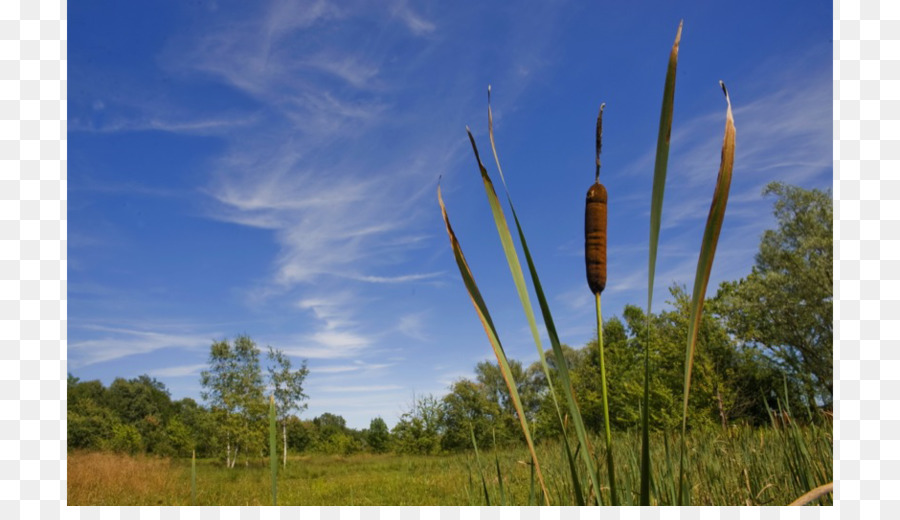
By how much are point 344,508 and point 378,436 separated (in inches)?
678

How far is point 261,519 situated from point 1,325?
1.24 m

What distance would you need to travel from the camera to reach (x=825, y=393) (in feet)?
7.66

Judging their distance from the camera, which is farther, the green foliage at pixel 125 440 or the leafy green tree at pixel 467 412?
the green foliage at pixel 125 440

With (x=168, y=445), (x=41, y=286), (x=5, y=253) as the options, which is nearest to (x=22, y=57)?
(x=5, y=253)

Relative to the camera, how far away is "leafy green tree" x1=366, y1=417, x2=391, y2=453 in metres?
17.2

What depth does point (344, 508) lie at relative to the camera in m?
1.29

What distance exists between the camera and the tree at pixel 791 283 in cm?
976

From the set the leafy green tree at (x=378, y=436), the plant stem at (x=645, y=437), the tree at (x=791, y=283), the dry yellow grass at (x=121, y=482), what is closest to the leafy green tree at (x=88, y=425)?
the dry yellow grass at (x=121, y=482)

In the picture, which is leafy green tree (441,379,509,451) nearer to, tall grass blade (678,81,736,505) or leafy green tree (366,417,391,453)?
leafy green tree (366,417,391,453)

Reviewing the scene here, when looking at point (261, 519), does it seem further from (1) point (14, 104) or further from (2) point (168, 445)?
(2) point (168, 445)

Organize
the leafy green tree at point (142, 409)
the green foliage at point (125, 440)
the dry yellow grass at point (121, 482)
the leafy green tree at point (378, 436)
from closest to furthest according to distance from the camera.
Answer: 1. the dry yellow grass at point (121, 482)
2. the green foliage at point (125, 440)
3. the leafy green tree at point (142, 409)
4. the leafy green tree at point (378, 436)

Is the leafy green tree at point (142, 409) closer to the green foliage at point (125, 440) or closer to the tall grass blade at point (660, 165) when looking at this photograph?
the green foliage at point (125, 440)

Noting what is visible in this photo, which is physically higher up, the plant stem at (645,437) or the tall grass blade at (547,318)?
the tall grass blade at (547,318)

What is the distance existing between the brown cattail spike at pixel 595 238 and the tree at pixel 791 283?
995 cm
